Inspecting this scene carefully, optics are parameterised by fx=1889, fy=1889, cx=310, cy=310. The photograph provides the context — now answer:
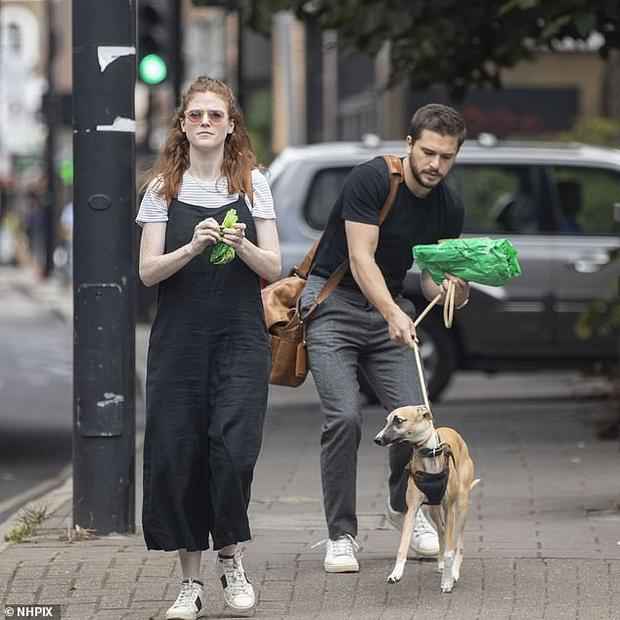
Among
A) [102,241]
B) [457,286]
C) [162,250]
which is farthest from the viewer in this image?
[102,241]

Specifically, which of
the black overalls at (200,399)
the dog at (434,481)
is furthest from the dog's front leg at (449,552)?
the black overalls at (200,399)

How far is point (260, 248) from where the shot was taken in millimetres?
6340

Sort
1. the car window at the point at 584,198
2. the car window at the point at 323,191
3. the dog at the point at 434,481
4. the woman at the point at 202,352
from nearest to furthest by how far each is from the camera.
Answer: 1. the woman at the point at 202,352
2. the dog at the point at 434,481
3. the car window at the point at 323,191
4. the car window at the point at 584,198

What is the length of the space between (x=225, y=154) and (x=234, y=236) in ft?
1.52

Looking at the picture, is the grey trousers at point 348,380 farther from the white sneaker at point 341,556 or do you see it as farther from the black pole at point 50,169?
the black pole at point 50,169

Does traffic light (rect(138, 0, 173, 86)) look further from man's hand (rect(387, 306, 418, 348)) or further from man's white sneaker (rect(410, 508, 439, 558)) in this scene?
man's hand (rect(387, 306, 418, 348))

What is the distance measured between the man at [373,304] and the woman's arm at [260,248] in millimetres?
678

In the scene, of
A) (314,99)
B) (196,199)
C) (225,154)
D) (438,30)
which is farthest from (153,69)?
(314,99)

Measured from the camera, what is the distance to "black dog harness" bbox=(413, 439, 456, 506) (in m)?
6.58

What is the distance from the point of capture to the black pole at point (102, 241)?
7816 millimetres

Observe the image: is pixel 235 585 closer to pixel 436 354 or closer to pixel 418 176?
pixel 418 176

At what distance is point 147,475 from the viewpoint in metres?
6.41

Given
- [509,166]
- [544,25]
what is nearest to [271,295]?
[544,25]

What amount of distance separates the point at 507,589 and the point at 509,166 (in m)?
7.36
